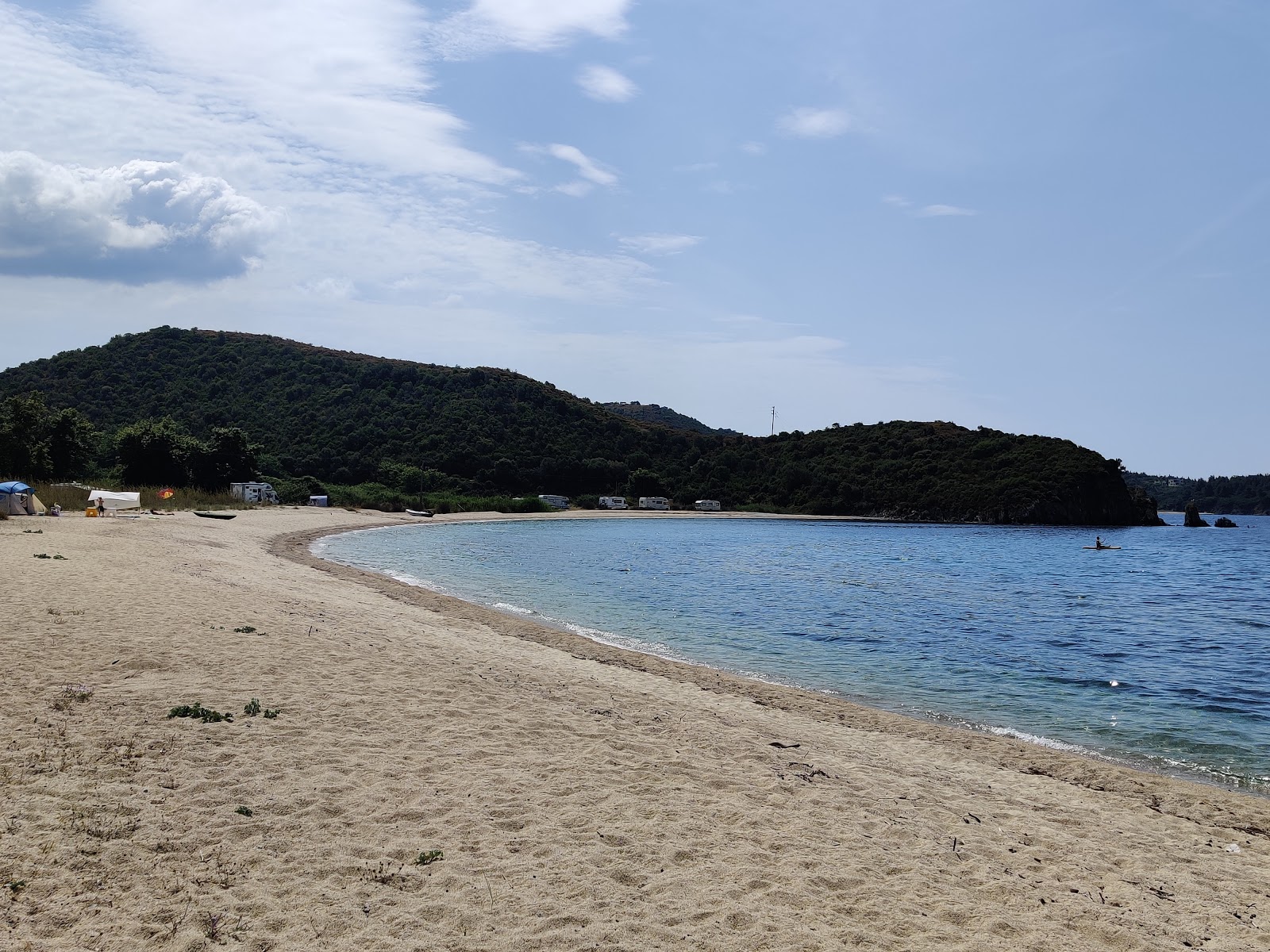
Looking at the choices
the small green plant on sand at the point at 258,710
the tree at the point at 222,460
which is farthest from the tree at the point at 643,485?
the small green plant on sand at the point at 258,710

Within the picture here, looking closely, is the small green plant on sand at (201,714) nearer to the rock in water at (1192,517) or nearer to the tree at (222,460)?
the tree at (222,460)

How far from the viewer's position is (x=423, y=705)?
8.73 m

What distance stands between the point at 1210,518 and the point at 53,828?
173 metres

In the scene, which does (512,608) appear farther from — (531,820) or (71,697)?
(531,820)

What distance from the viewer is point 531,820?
589cm

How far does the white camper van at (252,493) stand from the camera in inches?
2076

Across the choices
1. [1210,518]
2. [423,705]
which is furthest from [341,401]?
[1210,518]

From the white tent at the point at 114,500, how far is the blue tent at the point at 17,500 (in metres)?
4.59

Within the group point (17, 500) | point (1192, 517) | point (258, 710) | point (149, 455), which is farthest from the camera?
point (1192, 517)

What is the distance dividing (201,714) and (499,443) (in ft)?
271

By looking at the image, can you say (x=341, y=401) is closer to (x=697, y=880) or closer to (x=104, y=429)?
(x=104, y=429)

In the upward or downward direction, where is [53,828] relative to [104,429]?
downward

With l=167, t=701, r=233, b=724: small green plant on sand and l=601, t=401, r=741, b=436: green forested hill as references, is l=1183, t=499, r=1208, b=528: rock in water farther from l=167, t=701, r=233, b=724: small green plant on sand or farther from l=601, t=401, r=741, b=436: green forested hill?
l=167, t=701, r=233, b=724: small green plant on sand

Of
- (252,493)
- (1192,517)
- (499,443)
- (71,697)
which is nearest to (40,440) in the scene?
(252,493)
